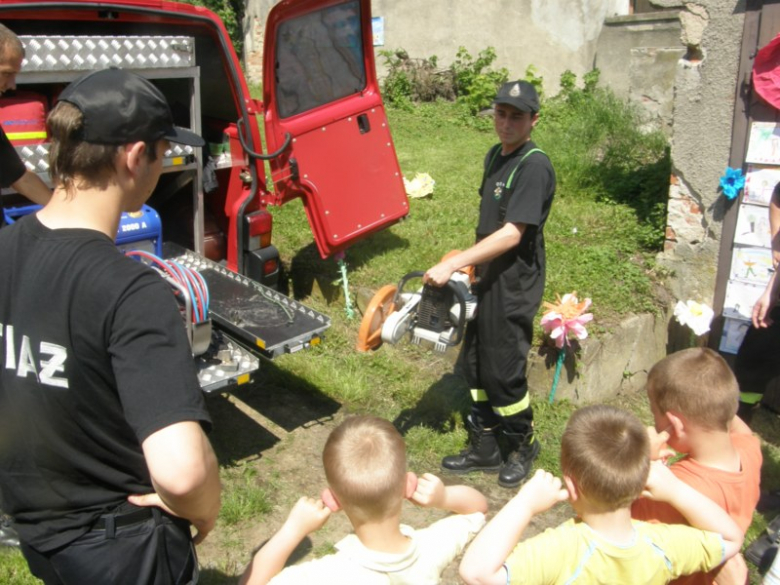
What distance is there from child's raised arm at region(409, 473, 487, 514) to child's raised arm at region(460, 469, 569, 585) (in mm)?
150

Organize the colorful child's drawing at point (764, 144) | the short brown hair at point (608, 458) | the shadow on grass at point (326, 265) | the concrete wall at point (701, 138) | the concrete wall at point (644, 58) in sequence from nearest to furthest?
the short brown hair at point (608, 458) → the colorful child's drawing at point (764, 144) → the concrete wall at point (701, 138) → the shadow on grass at point (326, 265) → the concrete wall at point (644, 58)

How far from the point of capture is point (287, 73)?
503 cm

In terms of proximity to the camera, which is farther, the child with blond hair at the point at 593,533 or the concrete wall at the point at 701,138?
the concrete wall at the point at 701,138

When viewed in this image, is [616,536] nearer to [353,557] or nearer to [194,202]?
[353,557]

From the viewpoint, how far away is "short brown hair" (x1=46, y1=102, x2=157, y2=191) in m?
1.70

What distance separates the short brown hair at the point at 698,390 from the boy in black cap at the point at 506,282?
1.19 meters

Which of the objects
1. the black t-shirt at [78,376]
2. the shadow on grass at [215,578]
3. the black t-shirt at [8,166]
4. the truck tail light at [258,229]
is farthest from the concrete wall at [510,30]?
the black t-shirt at [78,376]

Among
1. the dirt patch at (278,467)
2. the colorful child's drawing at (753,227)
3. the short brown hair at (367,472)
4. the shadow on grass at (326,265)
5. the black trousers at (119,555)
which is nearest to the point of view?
the black trousers at (119,555)

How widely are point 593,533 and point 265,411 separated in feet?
9.97

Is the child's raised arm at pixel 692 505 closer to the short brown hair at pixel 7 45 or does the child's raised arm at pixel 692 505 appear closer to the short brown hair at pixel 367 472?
the short brown hair at pixel 367 472

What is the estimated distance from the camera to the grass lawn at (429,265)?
429cm

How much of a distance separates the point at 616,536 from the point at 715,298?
3.60 m

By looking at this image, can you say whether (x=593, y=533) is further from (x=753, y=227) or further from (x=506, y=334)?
(x=753, y=227)

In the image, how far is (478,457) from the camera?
4.25 m
